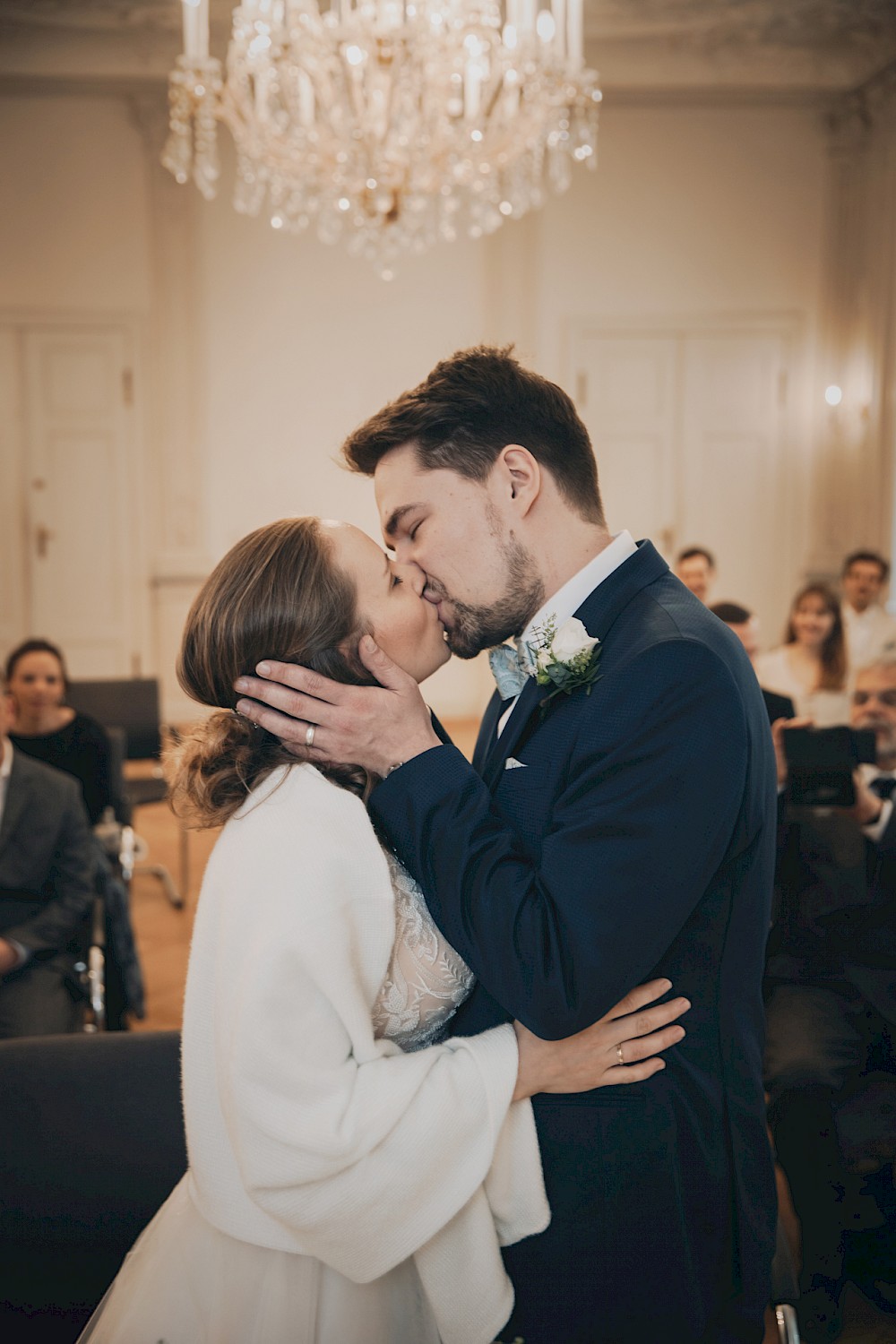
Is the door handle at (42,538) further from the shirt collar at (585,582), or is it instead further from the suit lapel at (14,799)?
the shirt collar at (585,582)

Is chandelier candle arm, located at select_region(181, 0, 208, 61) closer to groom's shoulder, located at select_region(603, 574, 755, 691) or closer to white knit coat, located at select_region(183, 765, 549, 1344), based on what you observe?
groom's shoulder, located at select_region(603, 574, 755, 691)

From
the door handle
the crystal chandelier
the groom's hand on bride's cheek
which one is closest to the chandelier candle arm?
the crystal chandelier

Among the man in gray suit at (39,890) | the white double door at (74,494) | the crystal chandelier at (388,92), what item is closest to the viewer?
the man in gray suit at (39,890)

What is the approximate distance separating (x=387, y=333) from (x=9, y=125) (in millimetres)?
2987

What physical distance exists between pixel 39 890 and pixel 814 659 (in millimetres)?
3607

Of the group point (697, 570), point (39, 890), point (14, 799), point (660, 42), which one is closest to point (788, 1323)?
point (39, 890)

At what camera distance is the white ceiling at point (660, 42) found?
7.04 meters

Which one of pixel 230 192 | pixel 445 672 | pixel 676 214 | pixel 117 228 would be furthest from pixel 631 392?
pixel 117 228

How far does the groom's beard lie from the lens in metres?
1.65

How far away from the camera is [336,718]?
1405mm

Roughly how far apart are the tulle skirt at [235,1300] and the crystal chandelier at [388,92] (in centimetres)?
403

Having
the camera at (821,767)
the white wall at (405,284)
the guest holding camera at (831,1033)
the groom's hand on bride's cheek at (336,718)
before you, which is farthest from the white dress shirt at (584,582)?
the white wall at (405,284)

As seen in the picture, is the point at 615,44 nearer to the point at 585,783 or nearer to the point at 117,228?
the point at 117,228

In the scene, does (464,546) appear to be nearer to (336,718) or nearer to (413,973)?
(336,718)
